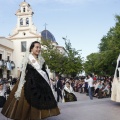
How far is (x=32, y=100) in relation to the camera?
4.92m

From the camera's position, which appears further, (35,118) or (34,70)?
(34,70)

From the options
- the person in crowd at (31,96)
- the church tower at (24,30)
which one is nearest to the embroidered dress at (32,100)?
the person in crowd at (31,96)

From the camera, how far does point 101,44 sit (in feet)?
173

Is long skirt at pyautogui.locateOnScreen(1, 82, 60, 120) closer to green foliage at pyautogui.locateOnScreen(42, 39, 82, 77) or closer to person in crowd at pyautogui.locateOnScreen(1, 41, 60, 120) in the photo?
person in crowd at pyautogui.locateOnScreen(1, 41, 60, 120)

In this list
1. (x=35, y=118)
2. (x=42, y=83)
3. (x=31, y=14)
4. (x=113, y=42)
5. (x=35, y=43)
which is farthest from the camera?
(x=31, y=14)

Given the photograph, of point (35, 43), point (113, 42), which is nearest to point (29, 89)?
point (35, 43)

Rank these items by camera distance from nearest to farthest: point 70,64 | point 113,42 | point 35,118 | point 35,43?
1. point 35,118
2. point 35,43
3. point 113,42
4. point 70,64

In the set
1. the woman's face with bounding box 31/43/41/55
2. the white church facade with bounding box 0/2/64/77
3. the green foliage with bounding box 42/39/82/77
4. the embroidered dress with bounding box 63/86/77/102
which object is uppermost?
the white church facade with bounding box 0/2/64/77

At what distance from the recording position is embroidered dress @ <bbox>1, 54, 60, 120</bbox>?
488 centimetres

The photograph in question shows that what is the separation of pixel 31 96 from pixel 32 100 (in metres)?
0.07

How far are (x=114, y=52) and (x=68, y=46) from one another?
8.54 metres

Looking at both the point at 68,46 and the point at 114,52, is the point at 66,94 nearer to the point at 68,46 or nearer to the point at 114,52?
the point at 114,52

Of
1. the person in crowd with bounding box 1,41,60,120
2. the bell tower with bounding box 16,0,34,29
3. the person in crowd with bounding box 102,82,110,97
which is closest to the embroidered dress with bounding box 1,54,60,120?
the person in crowd with bounding box 1,41,60,120

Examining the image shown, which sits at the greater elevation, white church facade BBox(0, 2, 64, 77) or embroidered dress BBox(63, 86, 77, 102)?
white church facade BBox(0, 2, 64, 77)
